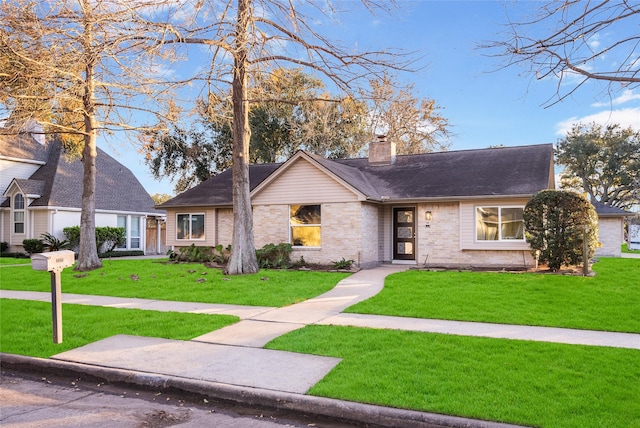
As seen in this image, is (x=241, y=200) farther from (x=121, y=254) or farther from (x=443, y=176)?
(x=121, y=254)

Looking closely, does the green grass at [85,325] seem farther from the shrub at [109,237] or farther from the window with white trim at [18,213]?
the window with white trim at [18,213]

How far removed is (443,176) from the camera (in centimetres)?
1936

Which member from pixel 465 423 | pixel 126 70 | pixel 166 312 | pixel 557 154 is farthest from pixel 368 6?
pixel 557 154

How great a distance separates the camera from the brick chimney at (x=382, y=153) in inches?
869

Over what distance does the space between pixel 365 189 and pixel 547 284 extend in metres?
7.50

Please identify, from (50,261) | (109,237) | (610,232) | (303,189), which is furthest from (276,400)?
(610,232)

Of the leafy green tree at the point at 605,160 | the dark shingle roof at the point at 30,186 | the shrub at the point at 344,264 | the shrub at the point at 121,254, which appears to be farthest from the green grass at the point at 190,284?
the leafy green tree at the point at 605,160

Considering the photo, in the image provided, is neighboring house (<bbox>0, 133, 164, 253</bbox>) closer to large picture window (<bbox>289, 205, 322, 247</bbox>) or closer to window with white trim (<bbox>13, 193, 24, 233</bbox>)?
window with white trim (<bbox>13, 193, 24, 233</bbox>)

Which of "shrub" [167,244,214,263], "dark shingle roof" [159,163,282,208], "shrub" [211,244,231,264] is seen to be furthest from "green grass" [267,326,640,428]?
"dark shingle roof" [159,163,282,208]

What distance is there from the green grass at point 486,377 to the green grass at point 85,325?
1929 millimetres

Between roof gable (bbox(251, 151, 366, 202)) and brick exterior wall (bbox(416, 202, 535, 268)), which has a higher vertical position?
roof gable (bbox(251, 151, 366, 202))

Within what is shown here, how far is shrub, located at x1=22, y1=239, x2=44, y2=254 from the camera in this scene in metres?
24.9

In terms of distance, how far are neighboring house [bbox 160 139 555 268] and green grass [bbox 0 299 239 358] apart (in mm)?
9066

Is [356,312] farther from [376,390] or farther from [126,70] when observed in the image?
[126,70]
